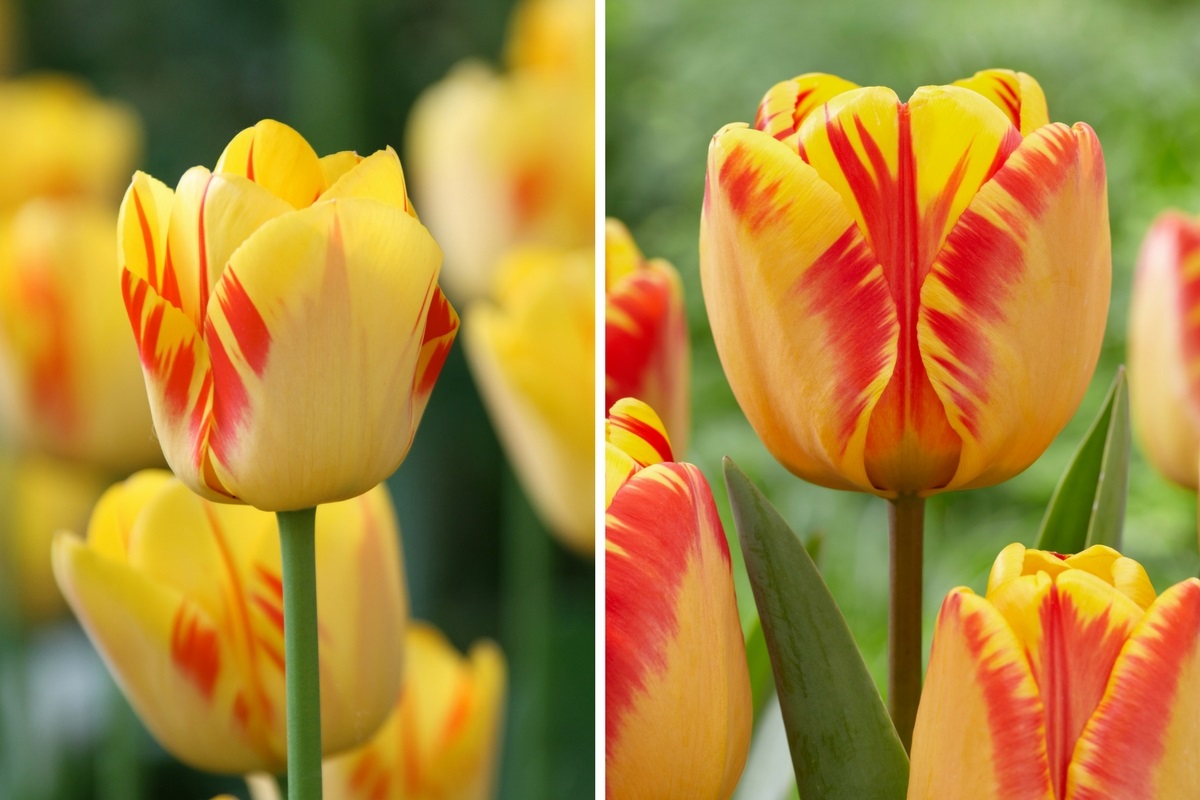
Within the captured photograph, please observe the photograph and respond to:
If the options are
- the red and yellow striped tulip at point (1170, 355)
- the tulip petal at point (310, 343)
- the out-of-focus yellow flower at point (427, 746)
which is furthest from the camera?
the red and yellow striped tulip at point (1170, 355)

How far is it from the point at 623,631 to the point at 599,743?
81mm

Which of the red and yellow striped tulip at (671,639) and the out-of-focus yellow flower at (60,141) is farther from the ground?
the out-of-focus yellow flower at (60,141)

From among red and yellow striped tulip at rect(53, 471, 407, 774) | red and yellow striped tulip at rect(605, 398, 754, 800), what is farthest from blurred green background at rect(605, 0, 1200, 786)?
red and yellow striped tulip at rect(53, 471, 407, 774)

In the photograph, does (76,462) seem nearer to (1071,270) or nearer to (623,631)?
(623,631)

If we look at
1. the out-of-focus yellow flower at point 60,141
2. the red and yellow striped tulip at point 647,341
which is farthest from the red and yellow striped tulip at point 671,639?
the out-of-focus yellow flower at point 60,141

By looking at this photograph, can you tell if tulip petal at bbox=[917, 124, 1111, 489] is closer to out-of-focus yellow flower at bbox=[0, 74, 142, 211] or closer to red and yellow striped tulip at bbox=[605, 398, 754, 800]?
red and yellow striped tulip at bbox=[605, 398, 754, 800]

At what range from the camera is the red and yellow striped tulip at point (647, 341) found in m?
0.57

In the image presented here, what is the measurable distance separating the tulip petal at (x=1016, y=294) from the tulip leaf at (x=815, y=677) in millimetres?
71

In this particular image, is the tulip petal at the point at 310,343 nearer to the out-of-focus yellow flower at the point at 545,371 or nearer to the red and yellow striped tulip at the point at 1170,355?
the out-of-focus yellow flower at the point at 545,371

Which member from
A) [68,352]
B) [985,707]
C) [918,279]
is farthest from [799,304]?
[68,352]

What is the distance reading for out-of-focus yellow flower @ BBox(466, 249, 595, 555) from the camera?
0.52m

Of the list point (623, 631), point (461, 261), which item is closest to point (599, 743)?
point (623, 631)

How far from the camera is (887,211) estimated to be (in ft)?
1.48

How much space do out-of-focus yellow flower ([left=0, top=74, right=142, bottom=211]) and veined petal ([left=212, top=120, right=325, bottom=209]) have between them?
0.11 meters
